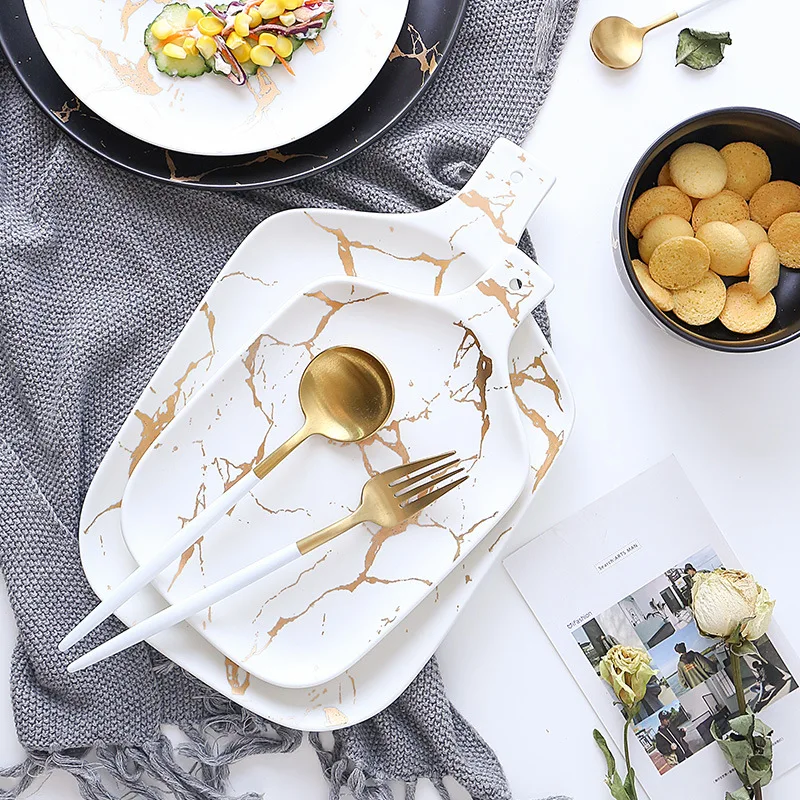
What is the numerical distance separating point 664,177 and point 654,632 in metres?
0.43

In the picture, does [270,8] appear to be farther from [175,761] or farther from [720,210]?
[175,761]

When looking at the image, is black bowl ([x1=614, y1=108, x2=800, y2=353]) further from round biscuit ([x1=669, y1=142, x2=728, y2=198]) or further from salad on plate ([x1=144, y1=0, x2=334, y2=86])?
salad on plate ([x1=144, y1=0, x2=334, y2=86])

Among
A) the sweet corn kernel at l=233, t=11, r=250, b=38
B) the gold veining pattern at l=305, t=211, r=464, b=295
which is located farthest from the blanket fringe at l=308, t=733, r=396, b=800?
the sweet corn kernel at l=233, t=11, r=250, b=38

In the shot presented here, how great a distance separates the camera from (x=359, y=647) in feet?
2.63

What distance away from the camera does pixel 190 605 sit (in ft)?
2.39

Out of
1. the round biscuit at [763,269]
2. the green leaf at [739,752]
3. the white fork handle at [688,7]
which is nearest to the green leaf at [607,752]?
the green leaf at [739,752]

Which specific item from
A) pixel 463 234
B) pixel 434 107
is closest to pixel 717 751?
pixel 463 234

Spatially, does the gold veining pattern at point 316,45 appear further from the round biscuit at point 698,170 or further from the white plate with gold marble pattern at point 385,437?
the round biscuit at point 698,170

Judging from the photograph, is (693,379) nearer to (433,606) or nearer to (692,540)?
(692,540)

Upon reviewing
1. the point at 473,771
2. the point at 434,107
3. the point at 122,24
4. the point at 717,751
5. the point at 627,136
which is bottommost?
the point at 717,751

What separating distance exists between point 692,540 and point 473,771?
303 millimetres

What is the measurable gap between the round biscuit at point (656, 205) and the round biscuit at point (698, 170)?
0.04ft

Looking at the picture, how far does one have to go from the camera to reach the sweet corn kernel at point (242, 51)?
792 millimetres

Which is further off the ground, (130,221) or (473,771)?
(130,221)
